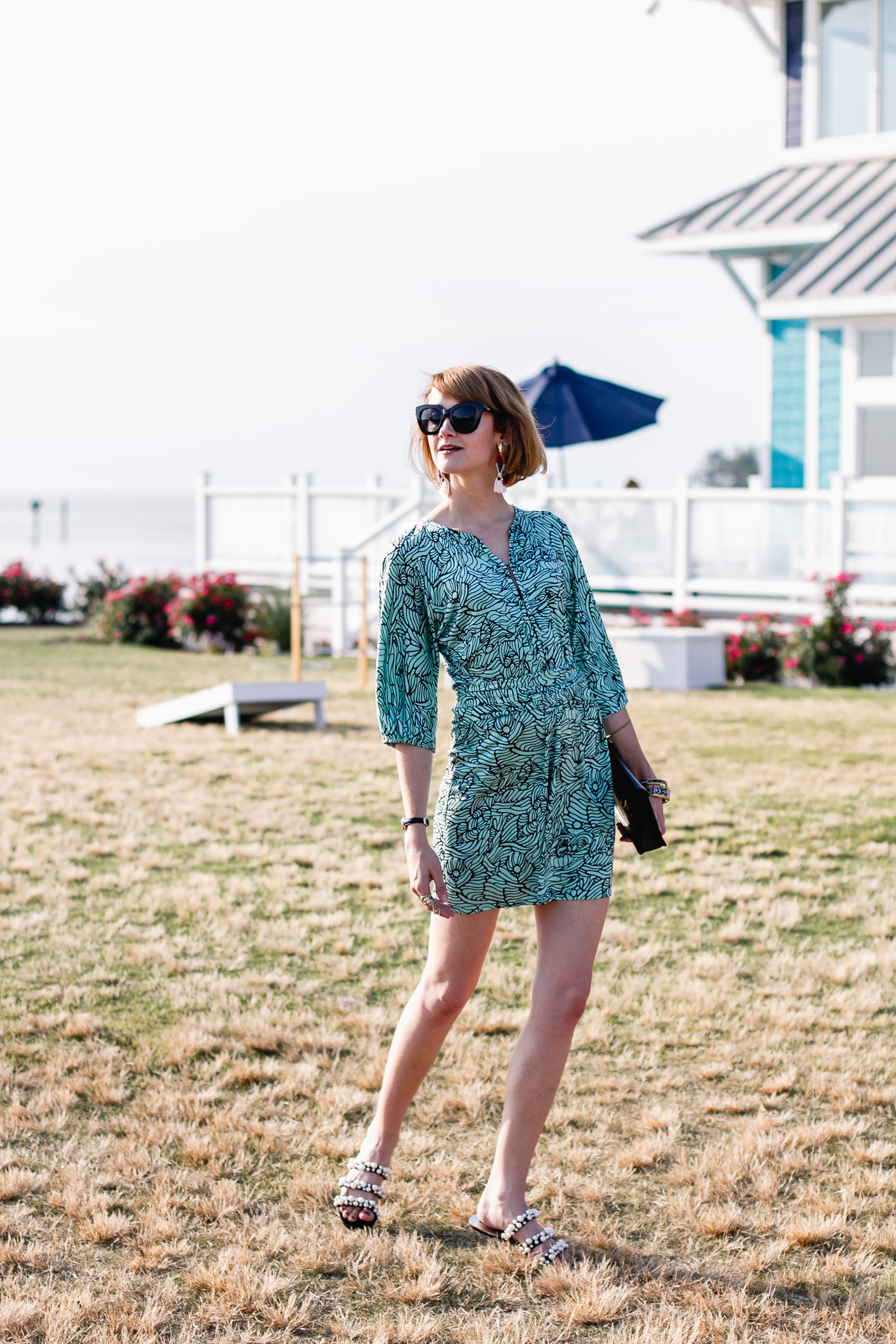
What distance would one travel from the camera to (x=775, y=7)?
1919 centimetres

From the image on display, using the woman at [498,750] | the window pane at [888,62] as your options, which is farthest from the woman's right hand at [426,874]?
the window pane at [888,62]

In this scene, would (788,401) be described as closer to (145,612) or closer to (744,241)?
(744,241)

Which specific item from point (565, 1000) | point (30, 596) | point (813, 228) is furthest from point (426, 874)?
point (30, 596)

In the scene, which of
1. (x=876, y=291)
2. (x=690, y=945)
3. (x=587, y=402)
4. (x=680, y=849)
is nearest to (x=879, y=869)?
(x=680, y=849)

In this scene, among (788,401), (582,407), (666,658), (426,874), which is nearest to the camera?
(426,874)

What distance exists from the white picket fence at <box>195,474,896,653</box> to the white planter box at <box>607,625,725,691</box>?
2300 mm

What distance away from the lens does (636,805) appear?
322cm

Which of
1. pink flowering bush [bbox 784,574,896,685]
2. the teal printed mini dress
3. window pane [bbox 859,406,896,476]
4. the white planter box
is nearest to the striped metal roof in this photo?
window pane [bbox 859,406,896,476]

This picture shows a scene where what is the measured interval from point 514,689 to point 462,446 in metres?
0.56

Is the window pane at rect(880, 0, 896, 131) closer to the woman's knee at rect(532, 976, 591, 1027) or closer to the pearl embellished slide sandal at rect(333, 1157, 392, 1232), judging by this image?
the woman's knee at rect(532, 976, 591, 1027)

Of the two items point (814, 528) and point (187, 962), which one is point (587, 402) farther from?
point (187, 962)

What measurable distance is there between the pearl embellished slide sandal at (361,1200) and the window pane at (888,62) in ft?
60.9

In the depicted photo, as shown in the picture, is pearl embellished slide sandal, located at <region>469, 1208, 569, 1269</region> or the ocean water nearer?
pearl embellished slide sandal, located at <region>469, 1208, 569, 1269</region>

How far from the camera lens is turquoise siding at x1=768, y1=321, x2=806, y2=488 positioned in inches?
741
